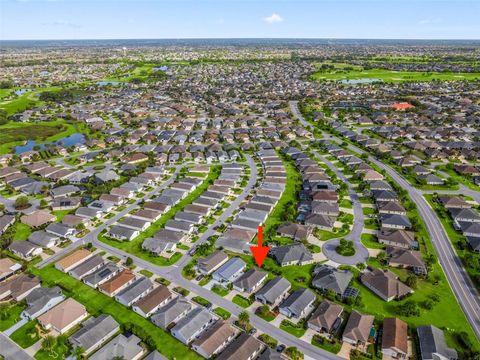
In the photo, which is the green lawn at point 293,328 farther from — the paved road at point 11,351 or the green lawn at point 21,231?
the green lawn at point 21,231

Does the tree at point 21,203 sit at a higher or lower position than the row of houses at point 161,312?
higher

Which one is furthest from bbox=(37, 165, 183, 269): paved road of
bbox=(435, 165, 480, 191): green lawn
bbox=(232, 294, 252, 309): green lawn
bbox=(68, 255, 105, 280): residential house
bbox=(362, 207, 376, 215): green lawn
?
bbox=(435, 165, 480, 191): green lawn

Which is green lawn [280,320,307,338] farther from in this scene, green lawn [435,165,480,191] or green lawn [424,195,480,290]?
green lawn [435,165,480,191]

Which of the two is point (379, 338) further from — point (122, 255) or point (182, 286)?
point (122, 255)

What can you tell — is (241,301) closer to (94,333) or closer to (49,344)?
(94,333)

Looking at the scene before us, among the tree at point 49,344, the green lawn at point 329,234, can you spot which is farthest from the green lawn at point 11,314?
the green lawn at point 329,234

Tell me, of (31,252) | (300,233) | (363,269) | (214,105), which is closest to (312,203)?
(300,233)

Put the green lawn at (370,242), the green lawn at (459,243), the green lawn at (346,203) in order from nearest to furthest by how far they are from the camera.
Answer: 1. the green lawn at (459,243)
2. the green lawn at (370,242)
3. the green lawn at (346,203)
